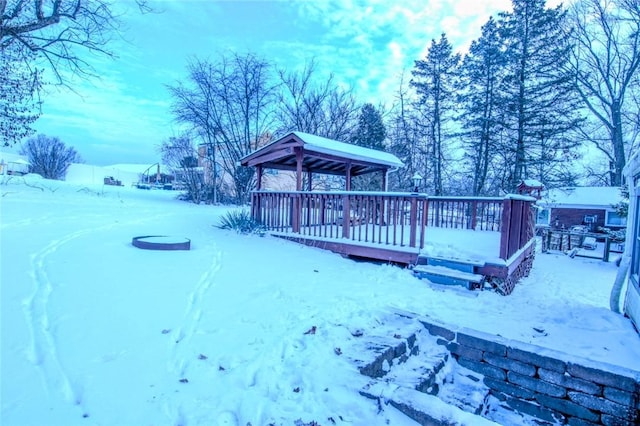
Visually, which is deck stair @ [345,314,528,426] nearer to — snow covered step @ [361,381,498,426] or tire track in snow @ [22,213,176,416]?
snow covered step @ [361,381,498,426]

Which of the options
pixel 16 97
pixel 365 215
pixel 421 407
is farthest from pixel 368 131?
pixel 421 407

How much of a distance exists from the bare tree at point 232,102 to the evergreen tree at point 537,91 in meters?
12.2

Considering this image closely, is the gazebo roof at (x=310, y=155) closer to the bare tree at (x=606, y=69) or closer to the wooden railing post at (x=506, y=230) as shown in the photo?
the wooden railing post at (x=506, y=230)

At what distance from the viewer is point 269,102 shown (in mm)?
18516

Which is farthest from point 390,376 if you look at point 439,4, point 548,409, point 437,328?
point 439,4

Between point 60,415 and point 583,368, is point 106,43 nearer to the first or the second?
point 60,415

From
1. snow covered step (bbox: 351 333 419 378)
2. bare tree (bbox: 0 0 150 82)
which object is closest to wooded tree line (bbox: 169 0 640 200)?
bare tree (bbox: 0 0 150 82)

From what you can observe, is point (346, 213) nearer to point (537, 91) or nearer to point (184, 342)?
point (184, 342)

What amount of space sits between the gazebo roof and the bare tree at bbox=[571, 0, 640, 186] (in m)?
12.7

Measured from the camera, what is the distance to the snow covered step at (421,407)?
2.13 metres

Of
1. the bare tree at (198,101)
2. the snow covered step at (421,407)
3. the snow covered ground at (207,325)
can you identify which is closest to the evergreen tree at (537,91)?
the snow covered ground at (207,325)

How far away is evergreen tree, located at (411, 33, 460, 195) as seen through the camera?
18391mm

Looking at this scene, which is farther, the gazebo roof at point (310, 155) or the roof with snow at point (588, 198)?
the roof with snow at point (588, 198)

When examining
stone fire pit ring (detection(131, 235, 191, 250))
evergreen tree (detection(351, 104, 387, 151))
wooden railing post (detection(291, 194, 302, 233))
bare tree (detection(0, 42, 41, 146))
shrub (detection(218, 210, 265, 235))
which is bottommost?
stone fire pit ring (detection(131, 235, 191, 250))
